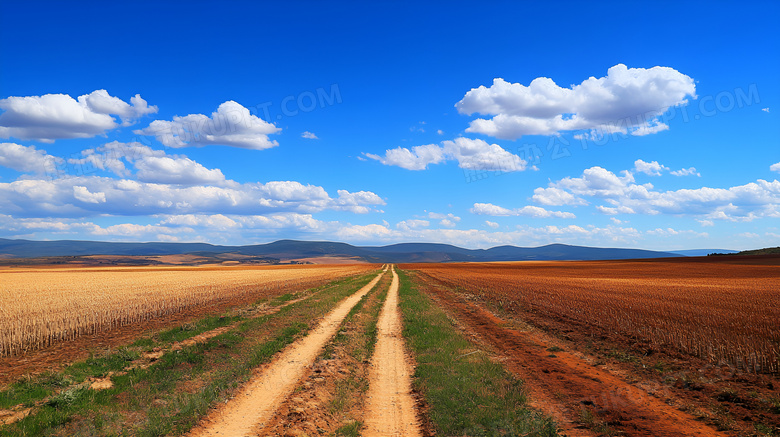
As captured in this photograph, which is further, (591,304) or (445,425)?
(591,304)

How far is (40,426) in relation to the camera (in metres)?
8.52

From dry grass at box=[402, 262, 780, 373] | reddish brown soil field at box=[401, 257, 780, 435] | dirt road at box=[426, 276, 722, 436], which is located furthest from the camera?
dry grass at box=[402, 262, 780, 373]

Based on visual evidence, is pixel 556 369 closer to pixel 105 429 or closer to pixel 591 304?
pixel 105 429

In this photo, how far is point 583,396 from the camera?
10.3m

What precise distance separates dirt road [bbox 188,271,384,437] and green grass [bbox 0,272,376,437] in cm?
38

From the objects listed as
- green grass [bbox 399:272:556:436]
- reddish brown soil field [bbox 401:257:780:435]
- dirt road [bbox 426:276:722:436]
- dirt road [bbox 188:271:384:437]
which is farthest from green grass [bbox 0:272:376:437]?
reddish brown soil field [bbox 401:257:780:435]

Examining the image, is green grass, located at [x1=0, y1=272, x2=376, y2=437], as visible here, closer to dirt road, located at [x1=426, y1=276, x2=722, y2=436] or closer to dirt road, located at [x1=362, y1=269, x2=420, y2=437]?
dirt road, located at [x1=362, y1=269, x2=420, y2=437]

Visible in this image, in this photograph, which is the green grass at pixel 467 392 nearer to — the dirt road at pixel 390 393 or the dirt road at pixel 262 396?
the dirt road at pixel 390 393

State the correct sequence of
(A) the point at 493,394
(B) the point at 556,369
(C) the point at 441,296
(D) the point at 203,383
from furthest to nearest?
(C) the point at 441,296
(B) the point at 556,369
(D) the point at 203,383
(A) the point at 493,394

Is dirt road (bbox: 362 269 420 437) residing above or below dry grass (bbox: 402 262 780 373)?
below

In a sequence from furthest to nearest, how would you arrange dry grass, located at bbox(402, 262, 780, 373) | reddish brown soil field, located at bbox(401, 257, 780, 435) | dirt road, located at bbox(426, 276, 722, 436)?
dry grass, located at bbox(402, 262, 780, 373) < reddish brown soil field, located at bbox(401, 257, 780, 435) < dirt road, located at bbox(426, 276, 722, 436)

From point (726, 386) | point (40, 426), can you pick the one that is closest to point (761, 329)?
point (726, 386)

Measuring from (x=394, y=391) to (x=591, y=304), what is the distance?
20.9m

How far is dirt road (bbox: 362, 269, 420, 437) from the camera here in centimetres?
847
